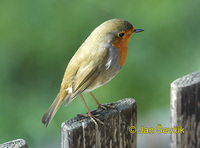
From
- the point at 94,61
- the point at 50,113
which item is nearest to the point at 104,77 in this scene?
the point at 94,61

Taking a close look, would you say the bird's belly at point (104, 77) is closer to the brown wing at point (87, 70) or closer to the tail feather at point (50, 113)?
the brown wing at point (87, 70)

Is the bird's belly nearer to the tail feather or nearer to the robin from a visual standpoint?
the robin

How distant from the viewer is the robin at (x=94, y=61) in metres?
2.73

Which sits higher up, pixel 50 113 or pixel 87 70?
pixel 87 70

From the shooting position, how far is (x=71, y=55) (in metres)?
4.69

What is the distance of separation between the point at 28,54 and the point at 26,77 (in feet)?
0.87

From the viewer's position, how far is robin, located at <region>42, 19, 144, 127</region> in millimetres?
2730

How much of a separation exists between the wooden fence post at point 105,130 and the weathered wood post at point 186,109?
25 cm

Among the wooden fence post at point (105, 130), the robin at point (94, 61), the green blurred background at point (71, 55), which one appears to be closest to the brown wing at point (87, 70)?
the robin at point (94, 61)

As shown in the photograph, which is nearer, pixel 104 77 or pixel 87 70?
pixel 87 70

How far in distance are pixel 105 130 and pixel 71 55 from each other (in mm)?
2419

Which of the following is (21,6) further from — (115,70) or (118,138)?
(118,138)

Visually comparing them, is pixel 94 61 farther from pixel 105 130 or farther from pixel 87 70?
pixel 105 130

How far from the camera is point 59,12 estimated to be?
16.4ft
